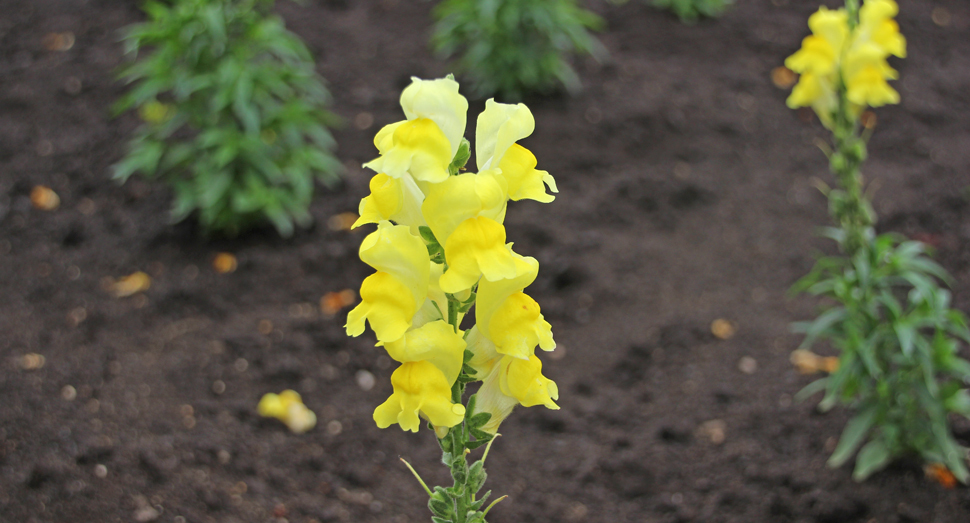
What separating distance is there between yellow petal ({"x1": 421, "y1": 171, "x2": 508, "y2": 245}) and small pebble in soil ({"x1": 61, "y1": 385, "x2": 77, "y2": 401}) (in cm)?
241

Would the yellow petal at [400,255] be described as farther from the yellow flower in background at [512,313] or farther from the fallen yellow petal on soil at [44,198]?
the fallen yellow petal on soil at [44,198]

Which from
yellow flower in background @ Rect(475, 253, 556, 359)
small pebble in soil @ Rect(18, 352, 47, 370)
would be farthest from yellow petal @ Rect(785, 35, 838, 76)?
small pebble in soil @ Rect(18, 352, 47, 370)

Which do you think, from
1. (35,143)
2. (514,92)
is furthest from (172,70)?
(514,92)

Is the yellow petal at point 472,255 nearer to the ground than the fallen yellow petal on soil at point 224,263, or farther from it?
farther from it

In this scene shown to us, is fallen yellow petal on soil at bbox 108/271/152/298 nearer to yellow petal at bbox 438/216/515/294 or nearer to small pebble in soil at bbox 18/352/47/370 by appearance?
small pebble in soil at bbox 18/352/47/370

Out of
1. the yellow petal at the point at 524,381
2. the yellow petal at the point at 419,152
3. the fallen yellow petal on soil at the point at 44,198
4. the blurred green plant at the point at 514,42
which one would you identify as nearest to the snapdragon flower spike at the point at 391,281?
the yellow petal at the point at 419,152

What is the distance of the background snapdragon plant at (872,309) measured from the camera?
2846 millimetres

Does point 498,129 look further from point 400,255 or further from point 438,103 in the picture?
point 400,255

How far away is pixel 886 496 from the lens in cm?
298

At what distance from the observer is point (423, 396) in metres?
1.52

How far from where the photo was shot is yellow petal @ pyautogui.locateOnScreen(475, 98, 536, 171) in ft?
4.91

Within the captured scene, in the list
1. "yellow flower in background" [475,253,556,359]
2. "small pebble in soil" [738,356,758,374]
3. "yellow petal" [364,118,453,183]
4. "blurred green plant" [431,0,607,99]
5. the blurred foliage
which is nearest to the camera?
"yellow petal" [364,118,453,183]

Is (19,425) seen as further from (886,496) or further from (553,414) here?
(886,496)

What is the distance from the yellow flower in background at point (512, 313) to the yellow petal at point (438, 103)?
253mm
